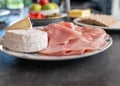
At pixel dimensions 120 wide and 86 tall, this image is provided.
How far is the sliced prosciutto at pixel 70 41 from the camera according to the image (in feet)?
1.92

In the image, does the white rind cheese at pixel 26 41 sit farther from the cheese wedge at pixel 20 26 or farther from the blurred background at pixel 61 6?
the blurred background at pixel 61 6

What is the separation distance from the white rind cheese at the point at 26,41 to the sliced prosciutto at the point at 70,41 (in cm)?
2

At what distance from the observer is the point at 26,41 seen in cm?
58

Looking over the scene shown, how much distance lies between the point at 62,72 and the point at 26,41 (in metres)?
0.12

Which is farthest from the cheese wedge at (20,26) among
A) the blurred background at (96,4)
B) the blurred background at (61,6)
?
the blurred background at (96,4)

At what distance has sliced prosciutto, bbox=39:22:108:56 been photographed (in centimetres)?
59

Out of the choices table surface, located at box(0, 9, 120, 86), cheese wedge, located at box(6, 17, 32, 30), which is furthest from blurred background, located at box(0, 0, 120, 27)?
table surface, located at box(0, 9, 120, 86)

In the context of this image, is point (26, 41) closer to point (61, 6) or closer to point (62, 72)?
point (62, 72)

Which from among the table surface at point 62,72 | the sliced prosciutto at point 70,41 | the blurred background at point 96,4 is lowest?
the blurred background at point 96,4

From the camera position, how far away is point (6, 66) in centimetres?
60

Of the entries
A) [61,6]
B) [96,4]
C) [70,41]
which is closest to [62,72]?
[70,41]

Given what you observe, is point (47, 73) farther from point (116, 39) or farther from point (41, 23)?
point (41, 23)

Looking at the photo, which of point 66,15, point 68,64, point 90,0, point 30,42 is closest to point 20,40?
point 30,42

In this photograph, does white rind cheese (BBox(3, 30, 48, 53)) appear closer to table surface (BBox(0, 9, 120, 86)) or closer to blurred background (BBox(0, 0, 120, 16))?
table surface (BBox(0, 9, 120, 86))
